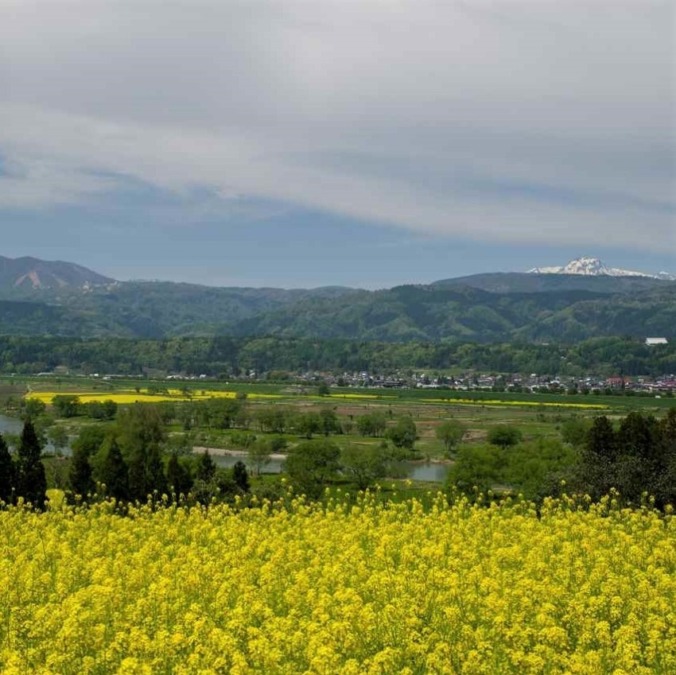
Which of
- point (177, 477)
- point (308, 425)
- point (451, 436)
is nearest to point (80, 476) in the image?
point (177, 477)

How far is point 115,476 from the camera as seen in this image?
53.6 meters

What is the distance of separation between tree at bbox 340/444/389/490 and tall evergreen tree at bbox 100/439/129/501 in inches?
1298

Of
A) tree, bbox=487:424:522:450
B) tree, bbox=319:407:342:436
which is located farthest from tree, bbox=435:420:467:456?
tree, bbox=319:407:342:436

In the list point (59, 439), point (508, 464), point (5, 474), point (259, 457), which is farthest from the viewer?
point (59, 439)

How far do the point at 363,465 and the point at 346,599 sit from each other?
2937 inches

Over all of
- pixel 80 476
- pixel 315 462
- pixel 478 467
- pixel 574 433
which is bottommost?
pixel 315 462

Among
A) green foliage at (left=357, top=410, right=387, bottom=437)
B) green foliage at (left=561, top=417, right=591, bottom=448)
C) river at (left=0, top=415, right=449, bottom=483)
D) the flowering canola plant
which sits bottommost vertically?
river at (left=0, top=415, right=449, bottom=483)

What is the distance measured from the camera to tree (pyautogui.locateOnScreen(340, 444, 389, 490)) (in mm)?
83750

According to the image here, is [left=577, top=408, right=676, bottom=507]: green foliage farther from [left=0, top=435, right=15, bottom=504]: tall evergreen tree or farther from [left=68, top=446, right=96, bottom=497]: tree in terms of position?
[left=0, top=435, right=15, bottom=504]: tall evergreen tree

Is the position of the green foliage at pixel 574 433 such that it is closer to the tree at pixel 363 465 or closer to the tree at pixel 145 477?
the tree at pixel 363 465

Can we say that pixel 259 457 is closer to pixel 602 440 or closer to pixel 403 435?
pixel 403 435

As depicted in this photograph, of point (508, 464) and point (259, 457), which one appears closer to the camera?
point (508, 464)

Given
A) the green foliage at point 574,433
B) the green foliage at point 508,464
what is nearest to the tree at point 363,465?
the green foliage at point 508,464

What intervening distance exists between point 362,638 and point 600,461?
1474 inches
